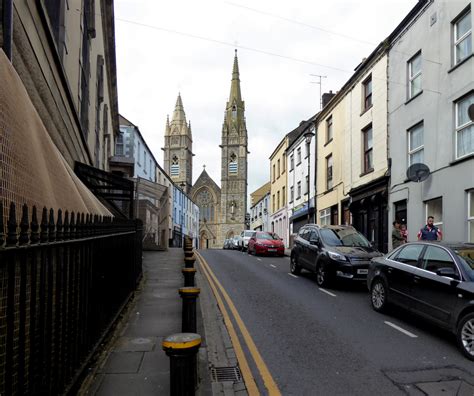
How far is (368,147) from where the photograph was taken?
66.6 feet

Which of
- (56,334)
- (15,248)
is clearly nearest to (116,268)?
(56,334)

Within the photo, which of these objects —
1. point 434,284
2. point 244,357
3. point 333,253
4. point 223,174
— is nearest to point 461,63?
point 333,253

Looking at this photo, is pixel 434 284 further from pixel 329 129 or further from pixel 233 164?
pixel 233 164

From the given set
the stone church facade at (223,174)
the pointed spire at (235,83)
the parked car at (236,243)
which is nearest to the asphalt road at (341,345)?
the parked car at (236,243)

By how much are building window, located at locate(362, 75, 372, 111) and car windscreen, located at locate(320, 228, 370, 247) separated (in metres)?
9.33

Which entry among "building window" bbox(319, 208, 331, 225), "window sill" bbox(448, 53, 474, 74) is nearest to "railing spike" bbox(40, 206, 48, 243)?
"window sill" bbox(448, 53, 474, 74)

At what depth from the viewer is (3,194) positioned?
10.9 ft

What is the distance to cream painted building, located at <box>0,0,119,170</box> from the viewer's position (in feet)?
19.8

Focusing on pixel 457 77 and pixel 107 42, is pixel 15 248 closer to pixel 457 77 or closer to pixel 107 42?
pixel 457 77

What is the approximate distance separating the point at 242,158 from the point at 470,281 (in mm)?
83470

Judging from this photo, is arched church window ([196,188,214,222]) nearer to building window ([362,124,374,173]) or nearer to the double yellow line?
building window ([362,124,374,173])

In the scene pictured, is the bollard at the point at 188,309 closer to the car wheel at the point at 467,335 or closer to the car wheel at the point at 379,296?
the car wheel at the point at 467,335

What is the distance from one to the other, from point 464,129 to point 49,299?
13.3 meters

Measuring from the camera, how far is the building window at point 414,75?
1585 centimetres
